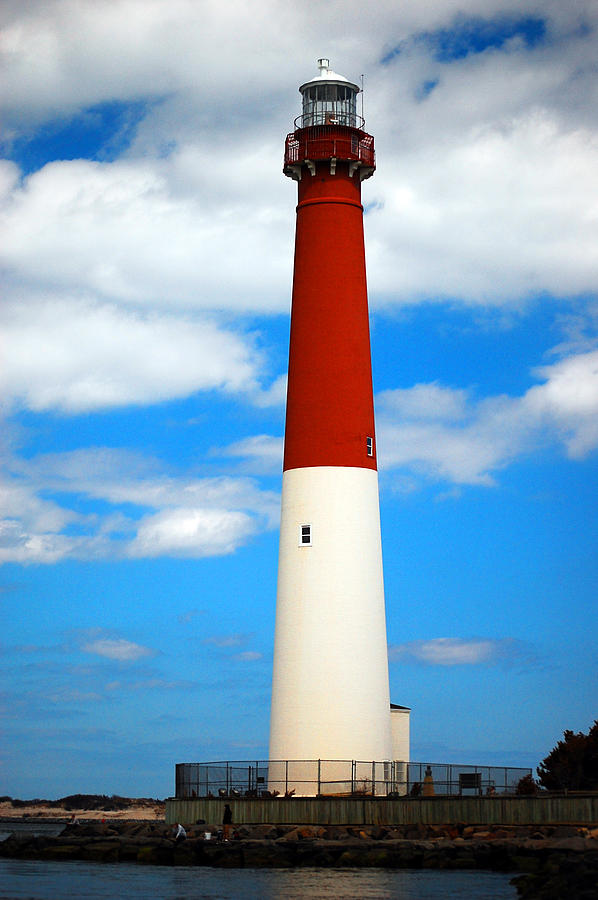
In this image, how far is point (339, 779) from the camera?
37531 millimetres

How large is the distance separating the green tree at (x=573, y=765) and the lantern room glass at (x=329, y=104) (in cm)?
2581

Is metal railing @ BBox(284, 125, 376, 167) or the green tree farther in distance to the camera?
the green tree

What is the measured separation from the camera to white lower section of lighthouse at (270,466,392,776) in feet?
125

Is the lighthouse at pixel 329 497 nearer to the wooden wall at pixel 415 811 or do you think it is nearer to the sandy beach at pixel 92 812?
the wooden wall at pixel 415 811

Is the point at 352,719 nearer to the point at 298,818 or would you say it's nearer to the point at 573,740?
the point at 298,818

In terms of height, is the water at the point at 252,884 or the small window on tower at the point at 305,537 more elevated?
the small window on tower at the point at 305,537

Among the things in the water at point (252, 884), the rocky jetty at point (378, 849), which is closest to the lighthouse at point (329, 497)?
the rocky jetty at point (378, 849)

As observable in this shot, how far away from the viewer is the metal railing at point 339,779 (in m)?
37.5

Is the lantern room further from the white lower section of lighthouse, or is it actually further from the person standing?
the person standing

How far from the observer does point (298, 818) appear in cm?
3666

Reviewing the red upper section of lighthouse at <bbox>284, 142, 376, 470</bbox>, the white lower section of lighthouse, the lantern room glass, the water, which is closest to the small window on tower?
the white lower section of lighthouse

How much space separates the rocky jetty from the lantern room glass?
20472mm

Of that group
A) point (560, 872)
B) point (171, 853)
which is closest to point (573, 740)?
point (171, 853)

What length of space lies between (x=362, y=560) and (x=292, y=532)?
217 centimetres
